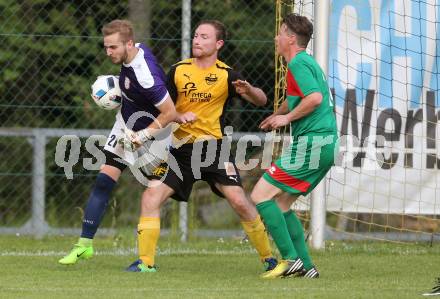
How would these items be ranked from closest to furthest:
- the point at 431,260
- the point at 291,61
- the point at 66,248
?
the point at 291,61 < the point at 431,260 < the point at 66,248

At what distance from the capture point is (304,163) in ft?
25.3

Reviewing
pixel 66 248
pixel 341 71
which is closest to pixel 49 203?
pixel 66 248

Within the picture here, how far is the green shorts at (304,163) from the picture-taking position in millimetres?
7703

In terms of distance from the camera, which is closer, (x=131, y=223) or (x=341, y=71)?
(x=341, y=71)

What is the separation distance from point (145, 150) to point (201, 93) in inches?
23.4

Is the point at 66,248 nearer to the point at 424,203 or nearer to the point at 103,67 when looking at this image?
the point at 103,67

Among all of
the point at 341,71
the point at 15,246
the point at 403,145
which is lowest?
the point at 15,246

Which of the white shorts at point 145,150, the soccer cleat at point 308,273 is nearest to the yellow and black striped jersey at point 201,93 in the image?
the white shorts at point 145,150

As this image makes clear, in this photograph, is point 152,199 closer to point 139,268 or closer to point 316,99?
point 139,268

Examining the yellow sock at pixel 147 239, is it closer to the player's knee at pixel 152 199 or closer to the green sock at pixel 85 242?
the player's knee at pixel 152 199

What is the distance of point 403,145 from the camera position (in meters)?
10.5

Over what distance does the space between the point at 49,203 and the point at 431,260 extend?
4.21 meters

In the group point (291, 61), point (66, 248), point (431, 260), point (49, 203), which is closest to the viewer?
point (291, 61)

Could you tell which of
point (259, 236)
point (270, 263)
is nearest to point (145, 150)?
point (259, 236)
